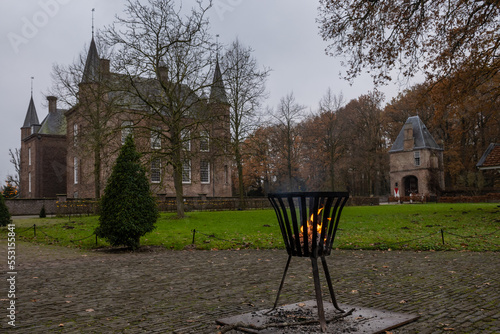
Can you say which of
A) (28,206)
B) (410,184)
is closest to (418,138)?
(410,184)

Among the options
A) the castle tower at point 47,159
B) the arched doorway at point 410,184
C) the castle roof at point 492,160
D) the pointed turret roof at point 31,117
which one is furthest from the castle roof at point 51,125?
the castle roof at point 492,160

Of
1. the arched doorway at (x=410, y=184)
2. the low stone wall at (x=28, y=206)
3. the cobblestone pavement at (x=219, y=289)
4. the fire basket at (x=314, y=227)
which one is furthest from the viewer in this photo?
the arched doorway at (x=410, y=184)

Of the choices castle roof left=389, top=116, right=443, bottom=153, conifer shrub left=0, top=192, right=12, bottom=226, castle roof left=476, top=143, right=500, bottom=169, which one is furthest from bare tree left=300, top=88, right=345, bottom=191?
conifer shrub left=0, top=192, right=12, bottom=226

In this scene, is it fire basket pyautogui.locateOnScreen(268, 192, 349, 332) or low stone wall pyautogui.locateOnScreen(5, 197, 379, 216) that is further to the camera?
low stone wall pyautogui.locateOnScreen(5, 197, 379, 216)

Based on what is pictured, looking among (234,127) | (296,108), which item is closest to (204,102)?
(234,127)

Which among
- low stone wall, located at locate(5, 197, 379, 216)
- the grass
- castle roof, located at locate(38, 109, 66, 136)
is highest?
castle roof, located at locate(38, 109, 66, 136)

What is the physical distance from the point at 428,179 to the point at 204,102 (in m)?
35.7

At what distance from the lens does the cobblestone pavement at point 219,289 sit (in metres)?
4.92

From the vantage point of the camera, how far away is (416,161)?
169 ft

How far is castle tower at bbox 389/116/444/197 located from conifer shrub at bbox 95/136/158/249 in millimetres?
41531

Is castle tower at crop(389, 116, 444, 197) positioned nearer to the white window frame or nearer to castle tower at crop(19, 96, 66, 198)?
the white window frame

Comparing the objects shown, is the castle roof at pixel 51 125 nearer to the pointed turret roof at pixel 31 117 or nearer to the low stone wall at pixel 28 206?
the pointed turret roof at pixel 31 117

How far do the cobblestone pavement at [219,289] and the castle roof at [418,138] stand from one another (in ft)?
143

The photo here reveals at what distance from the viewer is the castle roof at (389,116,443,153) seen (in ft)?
167
